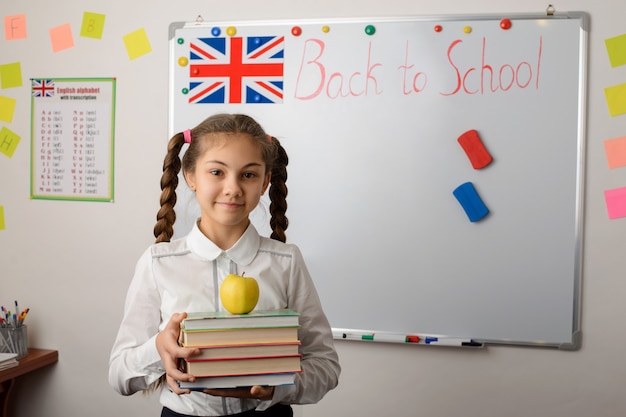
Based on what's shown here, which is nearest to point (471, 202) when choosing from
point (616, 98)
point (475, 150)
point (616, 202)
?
point (475, 150)

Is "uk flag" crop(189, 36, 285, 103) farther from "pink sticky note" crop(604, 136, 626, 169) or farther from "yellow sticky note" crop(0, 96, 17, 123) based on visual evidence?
"pink sticky note" crop(604, 136, 626, 169)

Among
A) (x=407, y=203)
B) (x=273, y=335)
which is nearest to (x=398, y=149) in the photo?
(x=407, y=203)

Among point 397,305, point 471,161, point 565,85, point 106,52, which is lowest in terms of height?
point 397,305

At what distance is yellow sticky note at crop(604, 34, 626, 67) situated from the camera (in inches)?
81.6

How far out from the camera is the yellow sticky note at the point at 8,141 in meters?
2.58

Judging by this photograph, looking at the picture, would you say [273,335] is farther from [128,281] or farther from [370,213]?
[128,281]

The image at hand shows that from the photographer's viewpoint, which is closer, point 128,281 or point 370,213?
point 370,213

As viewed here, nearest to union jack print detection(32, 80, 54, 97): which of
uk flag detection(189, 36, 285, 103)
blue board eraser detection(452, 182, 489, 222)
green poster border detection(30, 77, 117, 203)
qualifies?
green poster border detection(30, 77, 117, 203)

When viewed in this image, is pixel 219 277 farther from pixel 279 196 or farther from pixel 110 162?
pixel 110 162

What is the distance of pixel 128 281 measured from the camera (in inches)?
97.2

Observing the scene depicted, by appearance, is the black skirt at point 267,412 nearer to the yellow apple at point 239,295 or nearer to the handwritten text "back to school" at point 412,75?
the yellow apple at point 239,295

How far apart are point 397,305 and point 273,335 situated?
1.24 meters

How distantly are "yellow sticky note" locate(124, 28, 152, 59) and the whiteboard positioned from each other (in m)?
0.21

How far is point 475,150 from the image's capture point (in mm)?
2154
